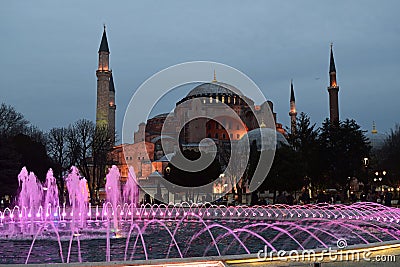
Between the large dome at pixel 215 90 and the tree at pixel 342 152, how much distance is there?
120 feet

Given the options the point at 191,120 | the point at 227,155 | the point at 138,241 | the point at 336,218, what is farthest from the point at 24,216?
the point at 191,120

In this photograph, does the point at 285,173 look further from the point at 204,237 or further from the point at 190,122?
the point at 190,122

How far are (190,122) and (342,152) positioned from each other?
3424 centimetres

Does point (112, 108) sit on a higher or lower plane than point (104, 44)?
lower

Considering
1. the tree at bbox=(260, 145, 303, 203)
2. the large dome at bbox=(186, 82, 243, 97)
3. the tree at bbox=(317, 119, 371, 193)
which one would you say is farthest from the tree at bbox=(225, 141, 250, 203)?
the large dome at bbox=(186, 82, 243, 97)

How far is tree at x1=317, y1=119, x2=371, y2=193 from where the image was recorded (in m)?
29.3

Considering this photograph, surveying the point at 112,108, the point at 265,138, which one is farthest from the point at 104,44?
the point at 265,138

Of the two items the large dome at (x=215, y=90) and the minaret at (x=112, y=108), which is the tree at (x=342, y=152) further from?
the large dome at (x=215, y=90)

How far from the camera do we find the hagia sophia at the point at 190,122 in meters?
52.2

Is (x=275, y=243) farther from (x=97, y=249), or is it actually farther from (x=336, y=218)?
(x=336, y=218)

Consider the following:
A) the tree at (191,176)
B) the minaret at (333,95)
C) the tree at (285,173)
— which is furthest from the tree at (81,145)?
the minaret at (333,95)

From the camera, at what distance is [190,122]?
62.2 metres

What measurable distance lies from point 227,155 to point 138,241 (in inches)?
1248

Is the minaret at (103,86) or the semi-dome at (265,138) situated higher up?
the minaret at (103,86)
